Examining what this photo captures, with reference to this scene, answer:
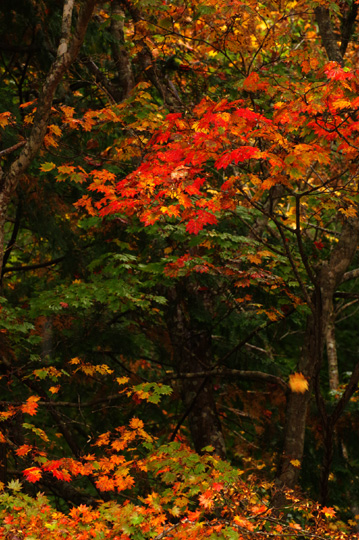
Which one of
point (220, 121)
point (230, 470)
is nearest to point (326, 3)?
point (220, 121)

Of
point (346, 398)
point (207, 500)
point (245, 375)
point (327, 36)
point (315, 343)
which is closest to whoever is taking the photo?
point (207, 500)

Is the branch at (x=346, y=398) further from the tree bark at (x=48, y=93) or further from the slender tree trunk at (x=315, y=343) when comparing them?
the tree bark at (x=48, y=93)

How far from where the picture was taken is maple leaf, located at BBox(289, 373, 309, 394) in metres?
6.55

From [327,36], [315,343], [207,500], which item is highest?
[327,36]

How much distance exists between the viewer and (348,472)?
28.8ft

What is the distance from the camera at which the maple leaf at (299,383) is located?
6550 millimetres

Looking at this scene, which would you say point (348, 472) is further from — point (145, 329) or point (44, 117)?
point (44, 117)

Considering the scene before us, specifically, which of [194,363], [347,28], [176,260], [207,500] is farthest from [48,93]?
[194,363]

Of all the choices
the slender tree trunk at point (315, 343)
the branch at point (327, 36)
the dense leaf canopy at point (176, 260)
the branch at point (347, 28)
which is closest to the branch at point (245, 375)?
the dense leaf canopy at point (176, 260)

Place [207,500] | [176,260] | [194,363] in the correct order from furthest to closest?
[194,363] → [176,260] → [207,500]

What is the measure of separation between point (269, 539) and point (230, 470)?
46.3 inches

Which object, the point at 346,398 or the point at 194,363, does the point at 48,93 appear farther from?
the point at 194,363

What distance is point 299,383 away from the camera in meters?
6.56

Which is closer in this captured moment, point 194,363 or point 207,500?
point 207,500
